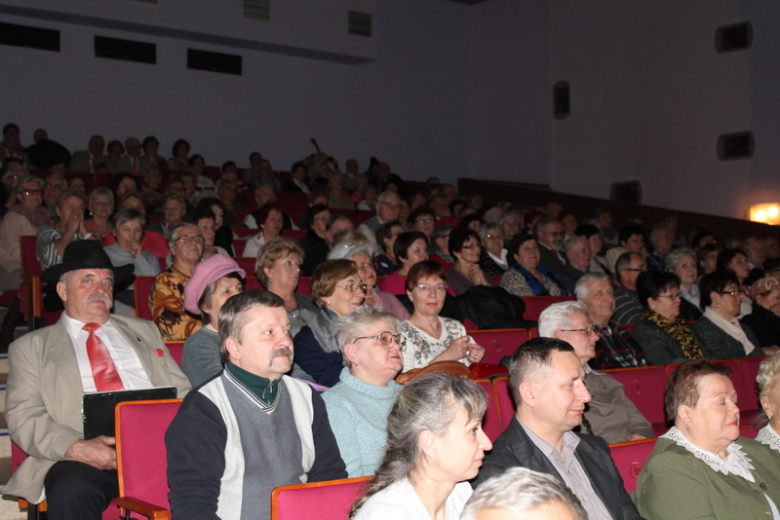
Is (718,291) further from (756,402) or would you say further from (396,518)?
(396,518)

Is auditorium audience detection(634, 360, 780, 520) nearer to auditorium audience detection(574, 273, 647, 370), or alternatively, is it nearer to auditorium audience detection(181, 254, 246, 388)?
auditorium audience detection(574, 273, 647, 370)

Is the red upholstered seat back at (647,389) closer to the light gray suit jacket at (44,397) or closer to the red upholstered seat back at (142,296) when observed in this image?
the light gray suit jacket at (44,397)

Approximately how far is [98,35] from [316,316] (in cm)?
843

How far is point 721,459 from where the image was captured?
239 centimetres

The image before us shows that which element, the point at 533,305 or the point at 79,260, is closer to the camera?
the point at 79,260

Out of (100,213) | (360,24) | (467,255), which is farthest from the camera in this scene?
(360,24)

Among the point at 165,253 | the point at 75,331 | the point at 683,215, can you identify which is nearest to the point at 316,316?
the point at 75,331

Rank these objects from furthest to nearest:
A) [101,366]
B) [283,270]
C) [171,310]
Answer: [283,270] → [171,310] → [101,366]

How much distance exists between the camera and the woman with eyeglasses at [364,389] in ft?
7.91

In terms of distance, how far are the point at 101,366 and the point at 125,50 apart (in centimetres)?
867

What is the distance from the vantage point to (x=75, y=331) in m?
2.80

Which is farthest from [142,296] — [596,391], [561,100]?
[561,100]

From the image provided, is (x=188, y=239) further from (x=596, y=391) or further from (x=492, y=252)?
(x=492, y=252)

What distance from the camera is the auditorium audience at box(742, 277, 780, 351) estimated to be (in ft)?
15.3
